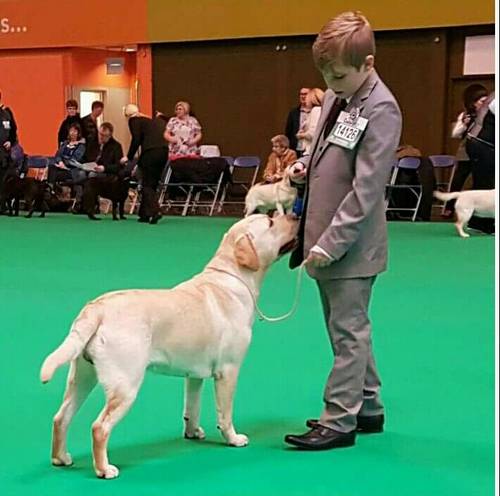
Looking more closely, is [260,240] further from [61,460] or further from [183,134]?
[183,134]

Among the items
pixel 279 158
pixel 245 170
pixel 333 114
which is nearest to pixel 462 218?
pixel 279 158

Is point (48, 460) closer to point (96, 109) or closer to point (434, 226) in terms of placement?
point (434, 226)

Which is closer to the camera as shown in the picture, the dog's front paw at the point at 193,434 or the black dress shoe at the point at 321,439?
the black dress shoe at the point at 321,439

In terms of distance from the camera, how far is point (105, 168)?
1364 cm

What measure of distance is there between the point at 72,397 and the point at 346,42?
1488 millimetres

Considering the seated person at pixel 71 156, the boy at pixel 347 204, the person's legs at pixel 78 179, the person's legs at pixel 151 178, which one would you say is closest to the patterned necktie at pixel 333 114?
the boy at pixel 347 204

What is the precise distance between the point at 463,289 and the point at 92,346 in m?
4.35

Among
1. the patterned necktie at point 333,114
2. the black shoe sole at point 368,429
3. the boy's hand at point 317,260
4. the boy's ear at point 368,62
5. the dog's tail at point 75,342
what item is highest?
the boy's ear at point 368,62

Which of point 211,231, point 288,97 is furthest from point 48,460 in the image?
point 288,97

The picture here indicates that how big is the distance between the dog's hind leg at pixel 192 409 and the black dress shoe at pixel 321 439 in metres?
0.34

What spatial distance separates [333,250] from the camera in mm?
3119

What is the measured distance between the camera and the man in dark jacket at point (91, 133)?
14461 millimetres

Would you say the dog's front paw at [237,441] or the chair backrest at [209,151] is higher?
the chair backrest at [209,151]

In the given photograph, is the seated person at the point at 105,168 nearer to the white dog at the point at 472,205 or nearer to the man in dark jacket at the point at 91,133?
the man in dark jacket at the point at 91,133
